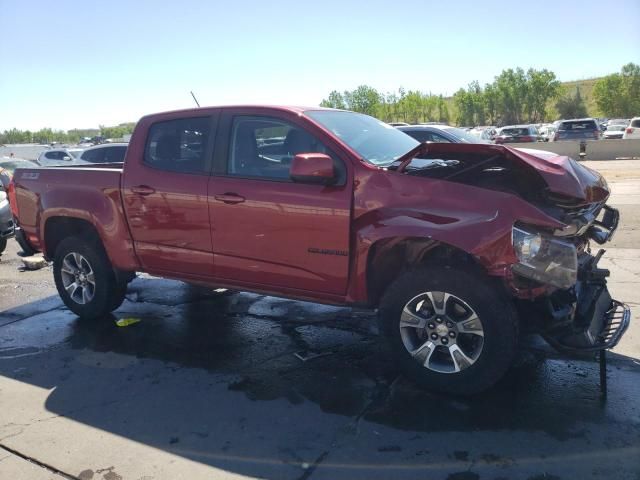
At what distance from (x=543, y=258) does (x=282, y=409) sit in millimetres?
1910

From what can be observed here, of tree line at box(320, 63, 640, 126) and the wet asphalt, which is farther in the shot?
Answer: tree line at box(320, 63, 640, 126)

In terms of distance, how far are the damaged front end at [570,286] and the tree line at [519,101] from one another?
64.5 metres

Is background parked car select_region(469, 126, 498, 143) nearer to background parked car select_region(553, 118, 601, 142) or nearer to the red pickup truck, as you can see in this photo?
background parked car select_region(553, 118, 601, 142)

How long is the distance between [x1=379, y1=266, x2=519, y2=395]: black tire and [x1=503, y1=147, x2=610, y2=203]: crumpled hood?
2.38 feet

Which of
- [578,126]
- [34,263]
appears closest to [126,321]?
[34,263]

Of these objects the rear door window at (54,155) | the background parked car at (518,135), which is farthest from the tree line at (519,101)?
the rear door window at (54,155)

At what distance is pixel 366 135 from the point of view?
4.61 meters

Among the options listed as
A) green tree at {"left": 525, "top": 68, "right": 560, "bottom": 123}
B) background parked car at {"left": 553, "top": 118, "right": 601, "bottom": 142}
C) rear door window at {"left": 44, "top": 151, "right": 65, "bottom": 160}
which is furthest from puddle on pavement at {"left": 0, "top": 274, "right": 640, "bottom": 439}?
green tree at {"left": 525, "top": 68, "right": 560, "bottom": 123}

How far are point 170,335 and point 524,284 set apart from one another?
324 cm

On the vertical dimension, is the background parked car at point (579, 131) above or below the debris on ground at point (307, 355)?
above

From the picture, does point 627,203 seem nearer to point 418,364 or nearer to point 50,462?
point 418,364

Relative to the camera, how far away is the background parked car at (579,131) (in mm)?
28094

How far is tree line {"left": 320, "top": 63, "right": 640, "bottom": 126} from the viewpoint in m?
68.4

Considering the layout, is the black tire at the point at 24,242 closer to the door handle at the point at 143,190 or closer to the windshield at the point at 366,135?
the door handle at the point at 143,190
